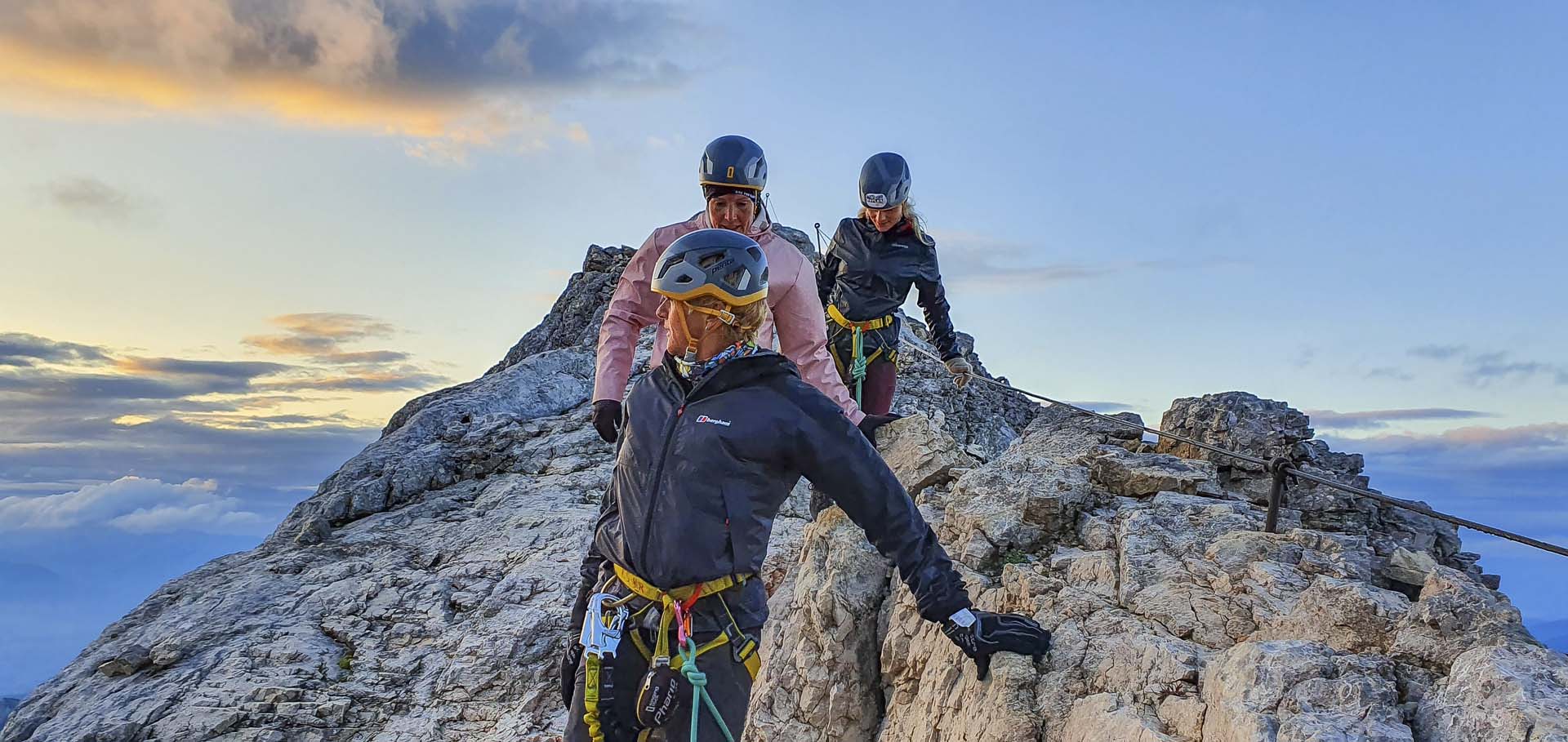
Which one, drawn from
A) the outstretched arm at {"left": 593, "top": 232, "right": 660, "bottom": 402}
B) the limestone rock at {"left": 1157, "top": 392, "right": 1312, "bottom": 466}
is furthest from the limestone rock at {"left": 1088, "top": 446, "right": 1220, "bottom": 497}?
the outstretched arm at {"left": 593, "top": 232, "right": 660, "bottom": 402}

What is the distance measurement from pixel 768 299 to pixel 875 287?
2538 millimetres

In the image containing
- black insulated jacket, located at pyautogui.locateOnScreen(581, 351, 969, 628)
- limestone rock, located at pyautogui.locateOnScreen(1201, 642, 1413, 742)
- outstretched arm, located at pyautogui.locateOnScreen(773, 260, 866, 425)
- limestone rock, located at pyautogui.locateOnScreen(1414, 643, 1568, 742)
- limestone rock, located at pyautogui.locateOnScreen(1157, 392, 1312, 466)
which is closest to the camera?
limestone rock, located at pyautogui.locateOnScreen(1414, 643, 1568, 742)

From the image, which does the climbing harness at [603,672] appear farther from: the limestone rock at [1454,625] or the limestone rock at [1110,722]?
the limestone rock at [1454,625]

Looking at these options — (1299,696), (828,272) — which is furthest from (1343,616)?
(828,272)

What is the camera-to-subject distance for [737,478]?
196 inches

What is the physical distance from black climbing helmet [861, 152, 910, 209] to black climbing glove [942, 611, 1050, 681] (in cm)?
463

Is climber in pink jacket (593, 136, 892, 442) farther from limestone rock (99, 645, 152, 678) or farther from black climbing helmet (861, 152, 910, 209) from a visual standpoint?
limestone rock (99, 645, 152, 678)

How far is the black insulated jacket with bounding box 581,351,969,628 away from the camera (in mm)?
4938

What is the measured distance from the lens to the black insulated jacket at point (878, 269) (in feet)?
32.8

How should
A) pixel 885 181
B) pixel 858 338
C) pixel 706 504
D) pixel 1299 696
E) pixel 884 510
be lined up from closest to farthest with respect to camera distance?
pixel 1299 696 < pixel 706 504 < pixel 884 510 < pixel 885 181 < pixel 858 338

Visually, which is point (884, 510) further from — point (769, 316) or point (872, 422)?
point (872, 422)

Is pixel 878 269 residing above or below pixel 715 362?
above

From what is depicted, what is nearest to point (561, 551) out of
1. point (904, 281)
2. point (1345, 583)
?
point (904, 281)

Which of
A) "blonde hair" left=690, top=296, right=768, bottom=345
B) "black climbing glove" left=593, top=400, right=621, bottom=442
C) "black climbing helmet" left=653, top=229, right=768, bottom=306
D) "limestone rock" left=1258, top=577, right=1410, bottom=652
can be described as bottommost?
"limestone rock" left=1258, top=577, right=1410, bottom=652
